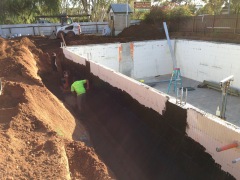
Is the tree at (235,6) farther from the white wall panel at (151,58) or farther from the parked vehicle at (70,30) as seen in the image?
the parked vehicle at (70,30)

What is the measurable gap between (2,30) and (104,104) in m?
20.7

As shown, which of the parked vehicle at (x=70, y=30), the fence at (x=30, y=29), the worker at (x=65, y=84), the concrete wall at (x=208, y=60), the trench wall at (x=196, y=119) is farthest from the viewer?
the fence at (x=30, y=29)

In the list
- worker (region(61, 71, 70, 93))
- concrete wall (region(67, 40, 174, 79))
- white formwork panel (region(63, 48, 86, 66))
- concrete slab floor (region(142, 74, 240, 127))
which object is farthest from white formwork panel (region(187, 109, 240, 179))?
concrete wall (region(67, 40, 174, 79))

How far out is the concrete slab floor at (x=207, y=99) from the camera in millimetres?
9607

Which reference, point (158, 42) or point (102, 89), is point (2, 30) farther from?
point (102, 89)

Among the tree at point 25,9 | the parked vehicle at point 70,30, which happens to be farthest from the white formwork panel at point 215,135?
the tree at point 25,9

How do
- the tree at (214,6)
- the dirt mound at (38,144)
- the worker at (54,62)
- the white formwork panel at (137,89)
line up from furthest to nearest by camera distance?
the tree at (214,6) < the worker at (54,62) < the white formwork panel at (137,89) < the dirt mound at (38,144)

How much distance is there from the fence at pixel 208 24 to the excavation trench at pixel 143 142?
411 inches

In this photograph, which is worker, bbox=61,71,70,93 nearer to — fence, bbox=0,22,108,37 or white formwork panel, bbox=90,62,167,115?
white formwork panel, bbox=90,62,167,115

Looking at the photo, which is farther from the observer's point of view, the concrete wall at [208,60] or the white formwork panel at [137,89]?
the concrete wall at [208,60]

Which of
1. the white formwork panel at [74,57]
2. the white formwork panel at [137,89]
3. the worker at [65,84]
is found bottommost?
the worker at [65,84]

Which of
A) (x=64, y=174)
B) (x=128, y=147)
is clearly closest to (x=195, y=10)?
(x=128, y=147)

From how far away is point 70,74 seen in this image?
12.3m

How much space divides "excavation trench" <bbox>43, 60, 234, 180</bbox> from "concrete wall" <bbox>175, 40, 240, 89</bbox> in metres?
7.46
